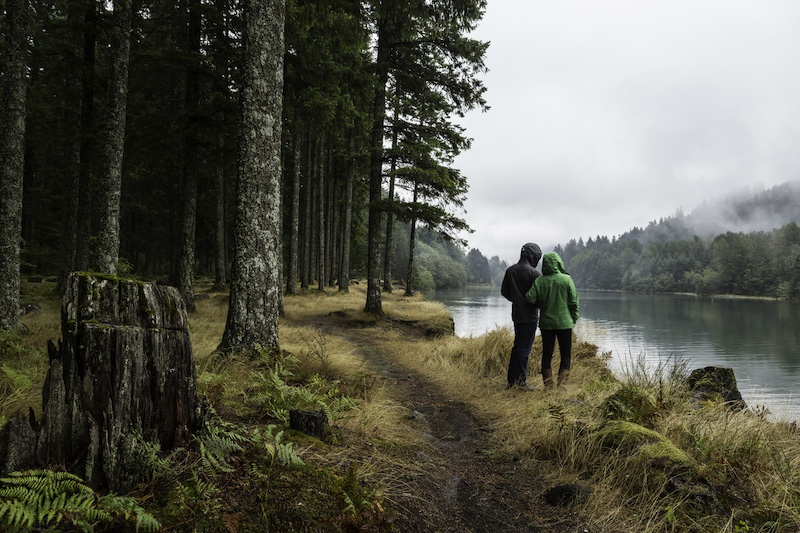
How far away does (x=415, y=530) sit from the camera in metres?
2.64

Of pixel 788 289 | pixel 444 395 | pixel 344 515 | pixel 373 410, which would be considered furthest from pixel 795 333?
pixel 788 289

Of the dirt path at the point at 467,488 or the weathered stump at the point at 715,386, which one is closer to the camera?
the dirt path at the point at 467,488

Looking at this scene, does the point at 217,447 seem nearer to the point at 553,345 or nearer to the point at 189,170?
the point at 553,345

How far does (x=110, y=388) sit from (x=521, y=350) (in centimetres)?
551

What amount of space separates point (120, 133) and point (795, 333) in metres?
34.7

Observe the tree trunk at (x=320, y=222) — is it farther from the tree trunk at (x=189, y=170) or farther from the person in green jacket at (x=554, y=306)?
the person in green jacket at (x=554, y=306)

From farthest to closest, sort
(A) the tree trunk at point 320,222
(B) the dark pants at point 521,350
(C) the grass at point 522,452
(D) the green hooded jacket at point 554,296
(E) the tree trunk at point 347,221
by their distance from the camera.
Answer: (A) the tree trunk at point 320,222 < (E) the tree trunk at point 347,221 < (B) the dark pants at point 521,350 < (D) the green hooded jacket at point 554,296 < (C) the grass at point 522,452

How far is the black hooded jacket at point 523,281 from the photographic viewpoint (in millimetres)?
6559

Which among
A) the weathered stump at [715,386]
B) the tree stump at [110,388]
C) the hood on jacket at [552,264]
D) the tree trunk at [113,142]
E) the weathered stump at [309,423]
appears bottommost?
the weathered stump at [715,386]

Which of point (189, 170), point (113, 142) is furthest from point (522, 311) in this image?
point (189, 170)

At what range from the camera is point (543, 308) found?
6.36 meters

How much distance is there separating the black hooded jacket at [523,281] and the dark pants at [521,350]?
11 cm

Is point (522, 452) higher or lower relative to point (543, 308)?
lower

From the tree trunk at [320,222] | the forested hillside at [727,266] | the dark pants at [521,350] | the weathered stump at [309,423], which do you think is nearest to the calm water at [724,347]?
the dark pants at [521,350]
